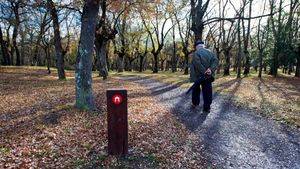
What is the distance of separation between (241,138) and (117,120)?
3.52 m

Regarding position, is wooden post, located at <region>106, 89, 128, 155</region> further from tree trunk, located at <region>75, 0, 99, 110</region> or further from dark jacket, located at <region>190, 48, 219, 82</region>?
dark jacket, located at <region>190, 48, 219, 82</region>

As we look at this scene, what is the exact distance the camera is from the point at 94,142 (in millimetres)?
6562

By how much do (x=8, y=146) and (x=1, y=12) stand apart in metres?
17.3

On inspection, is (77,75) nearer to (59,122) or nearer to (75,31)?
(59,122)

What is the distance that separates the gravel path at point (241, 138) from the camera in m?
6.35

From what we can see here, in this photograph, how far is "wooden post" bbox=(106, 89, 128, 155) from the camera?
17.8 ft

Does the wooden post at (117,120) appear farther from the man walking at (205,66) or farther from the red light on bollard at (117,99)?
the man walking at (205,66)

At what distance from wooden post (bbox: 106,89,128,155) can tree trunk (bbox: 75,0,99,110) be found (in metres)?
4.06

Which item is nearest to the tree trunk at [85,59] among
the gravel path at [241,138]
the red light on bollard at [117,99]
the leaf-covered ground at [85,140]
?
the leaf-covered ground at [85,140]

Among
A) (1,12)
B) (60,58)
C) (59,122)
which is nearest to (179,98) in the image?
(59,122)

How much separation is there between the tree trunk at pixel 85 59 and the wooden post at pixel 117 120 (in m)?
4.06

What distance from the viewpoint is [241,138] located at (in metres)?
7.75

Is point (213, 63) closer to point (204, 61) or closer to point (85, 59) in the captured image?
point (204, 61)

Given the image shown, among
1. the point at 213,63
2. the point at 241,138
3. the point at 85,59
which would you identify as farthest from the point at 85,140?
the point at 213,63
